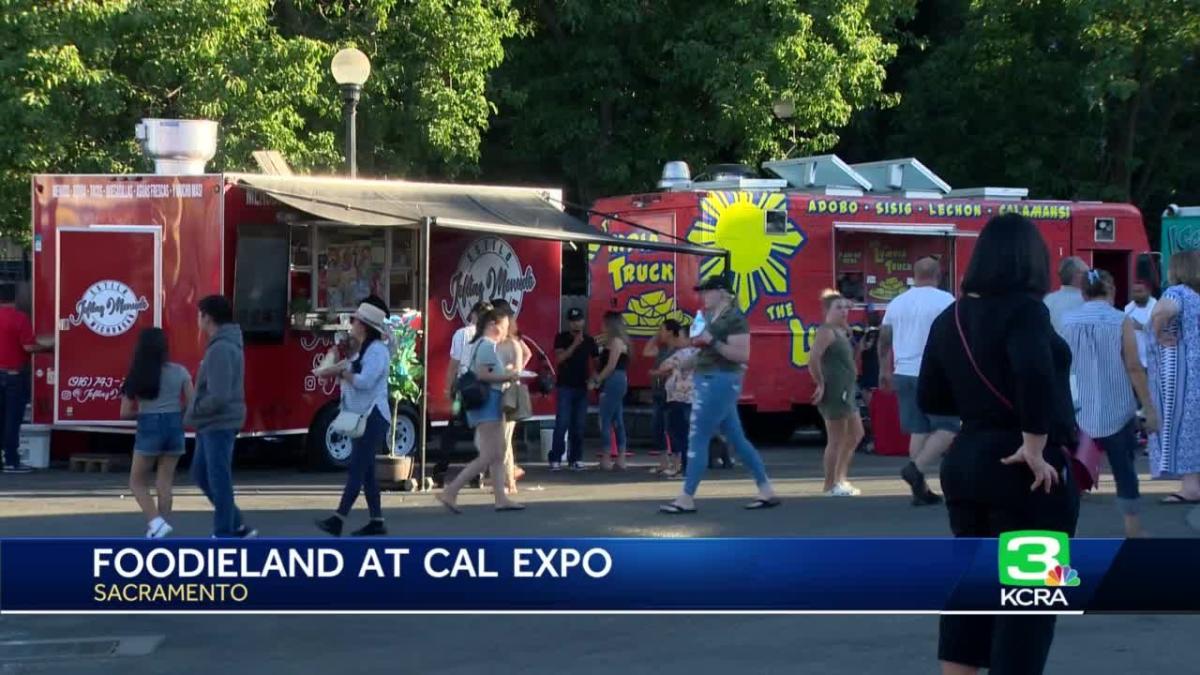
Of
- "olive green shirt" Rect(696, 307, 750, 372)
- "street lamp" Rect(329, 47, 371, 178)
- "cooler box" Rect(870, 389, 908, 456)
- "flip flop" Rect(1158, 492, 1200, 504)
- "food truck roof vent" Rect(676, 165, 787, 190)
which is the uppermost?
"street lamp" Rect(329, 47, 371, 178)

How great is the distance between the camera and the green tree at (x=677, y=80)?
25219 millimetres

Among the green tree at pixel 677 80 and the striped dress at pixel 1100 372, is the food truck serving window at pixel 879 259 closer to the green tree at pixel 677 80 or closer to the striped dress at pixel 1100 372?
the green tree at pixel 677 80

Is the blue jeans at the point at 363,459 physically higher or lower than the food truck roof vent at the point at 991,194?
lower

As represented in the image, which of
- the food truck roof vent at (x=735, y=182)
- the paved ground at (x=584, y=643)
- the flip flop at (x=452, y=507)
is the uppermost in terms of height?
the food truck roof vent at (x=735, y=182)

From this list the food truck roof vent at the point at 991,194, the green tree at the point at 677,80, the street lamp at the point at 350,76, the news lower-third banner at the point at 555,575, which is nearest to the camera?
the news lower-third banner at the point at 555,575

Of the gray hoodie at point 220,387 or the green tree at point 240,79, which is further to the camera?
the green tree at point 240,79

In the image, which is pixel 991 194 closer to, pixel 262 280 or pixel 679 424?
pixel 679 424

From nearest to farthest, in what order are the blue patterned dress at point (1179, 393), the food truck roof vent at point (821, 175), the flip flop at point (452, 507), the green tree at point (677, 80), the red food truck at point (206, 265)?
the blue patterned dress at point (1179, 393) → the flip flop at point (452, 507) → the red food truck at point (206, 265) → the food truck roof vent at point (821, 175) → the green tree at point (677, 80)

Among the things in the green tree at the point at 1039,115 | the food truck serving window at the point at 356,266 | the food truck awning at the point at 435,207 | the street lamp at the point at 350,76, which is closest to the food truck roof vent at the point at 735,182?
the food truck awning at the point at 435,207

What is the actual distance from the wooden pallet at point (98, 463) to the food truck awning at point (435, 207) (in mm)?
3180

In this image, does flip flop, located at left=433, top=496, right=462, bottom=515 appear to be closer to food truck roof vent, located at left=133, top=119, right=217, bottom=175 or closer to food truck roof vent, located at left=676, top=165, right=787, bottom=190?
food truck roof vent, located at left=133, top=119, right=217, bottom=175

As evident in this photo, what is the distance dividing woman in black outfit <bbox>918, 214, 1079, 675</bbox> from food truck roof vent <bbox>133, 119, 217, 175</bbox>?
11.8 m

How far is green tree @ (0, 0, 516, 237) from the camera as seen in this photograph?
1989 cm

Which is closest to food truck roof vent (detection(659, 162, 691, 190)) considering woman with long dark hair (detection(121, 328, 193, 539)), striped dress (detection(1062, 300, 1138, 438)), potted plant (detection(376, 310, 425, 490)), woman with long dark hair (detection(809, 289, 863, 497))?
potted plant (detection(376, 310, 425, 490))
